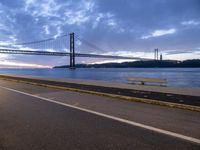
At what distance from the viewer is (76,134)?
4652 mm

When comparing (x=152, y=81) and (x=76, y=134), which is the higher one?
(x=152, y=81)

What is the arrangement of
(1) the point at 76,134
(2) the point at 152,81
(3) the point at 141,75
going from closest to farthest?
(1) the point at 76,134 → (2) the point at 152,81 → (3) the point at 141,75

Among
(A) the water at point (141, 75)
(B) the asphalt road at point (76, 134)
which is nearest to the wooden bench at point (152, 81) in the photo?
(B) the asphalt road at point (76, 134)

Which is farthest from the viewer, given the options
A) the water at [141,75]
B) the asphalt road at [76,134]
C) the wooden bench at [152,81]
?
the water at [141,75]

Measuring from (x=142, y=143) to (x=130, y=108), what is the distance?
3.46 m

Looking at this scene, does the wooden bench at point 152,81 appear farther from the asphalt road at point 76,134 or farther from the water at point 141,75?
the water at point 141,75

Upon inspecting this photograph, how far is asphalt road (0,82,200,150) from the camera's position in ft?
13.0

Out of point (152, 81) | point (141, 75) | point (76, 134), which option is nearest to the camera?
point (76, 134)

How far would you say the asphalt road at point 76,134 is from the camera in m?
3.97

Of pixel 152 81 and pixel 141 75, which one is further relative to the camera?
pixel 141 75

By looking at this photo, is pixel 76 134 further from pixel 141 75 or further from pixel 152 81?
pixel 141 75

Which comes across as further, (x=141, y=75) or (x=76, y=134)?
(x=141, y=75)

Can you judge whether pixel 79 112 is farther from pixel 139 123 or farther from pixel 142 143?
pixel 142 143

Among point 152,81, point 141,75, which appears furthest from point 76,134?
point 141,75
